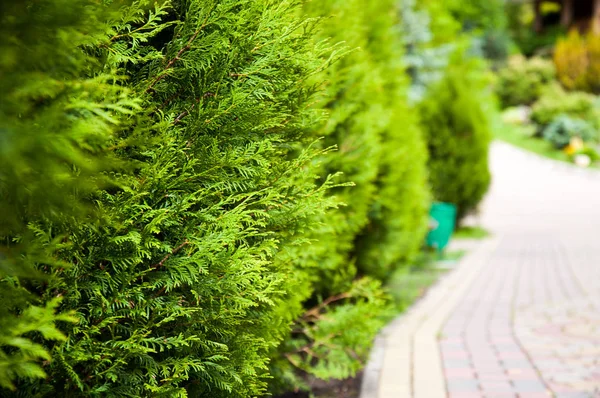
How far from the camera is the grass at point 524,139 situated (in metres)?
28.3

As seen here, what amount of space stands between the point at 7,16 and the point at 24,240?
25.6 inches

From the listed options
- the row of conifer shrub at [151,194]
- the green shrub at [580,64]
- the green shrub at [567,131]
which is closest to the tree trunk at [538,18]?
the green shrub at [580,64]

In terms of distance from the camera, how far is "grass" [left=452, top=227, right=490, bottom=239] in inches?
587

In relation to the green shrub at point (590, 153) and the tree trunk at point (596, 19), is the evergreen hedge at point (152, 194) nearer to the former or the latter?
the green shrub at point (590, 153)

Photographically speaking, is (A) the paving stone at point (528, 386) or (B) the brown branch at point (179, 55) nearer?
(B) the brown branch at point (179, 55)

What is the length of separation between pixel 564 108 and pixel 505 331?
26.2 metres

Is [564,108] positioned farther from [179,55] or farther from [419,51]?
[179,55]

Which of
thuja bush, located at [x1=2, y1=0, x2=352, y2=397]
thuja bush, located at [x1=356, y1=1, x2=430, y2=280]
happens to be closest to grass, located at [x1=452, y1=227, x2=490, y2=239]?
thuja bush, located at [x1=356, y1=1, x2=430, y2=280]

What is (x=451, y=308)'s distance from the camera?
285 inches

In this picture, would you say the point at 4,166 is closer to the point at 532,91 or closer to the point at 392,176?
the point at 392,176

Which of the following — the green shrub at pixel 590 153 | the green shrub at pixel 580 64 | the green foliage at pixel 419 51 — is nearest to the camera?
the green foliage at pixel 419 51

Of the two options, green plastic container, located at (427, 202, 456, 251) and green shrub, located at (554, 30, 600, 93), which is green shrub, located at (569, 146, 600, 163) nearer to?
green shrub, located at (554, 30, 600, 93)

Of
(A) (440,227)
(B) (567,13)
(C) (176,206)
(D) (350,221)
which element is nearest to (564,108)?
(B) (567,13)

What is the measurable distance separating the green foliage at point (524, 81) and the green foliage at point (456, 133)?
2168 centimetres
